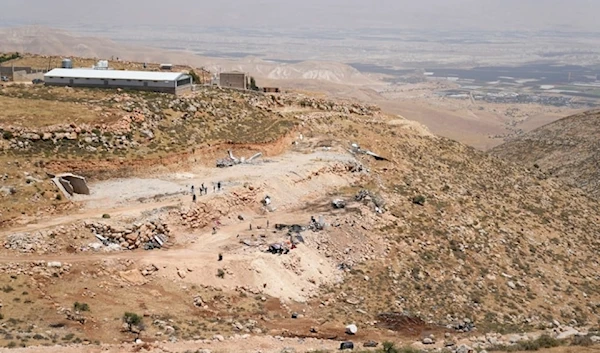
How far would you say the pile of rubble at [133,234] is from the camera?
28.2m

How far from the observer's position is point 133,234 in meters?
28.6

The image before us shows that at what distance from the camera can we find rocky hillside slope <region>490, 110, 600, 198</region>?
64.4 m

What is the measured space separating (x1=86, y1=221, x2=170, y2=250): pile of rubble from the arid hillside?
60mm

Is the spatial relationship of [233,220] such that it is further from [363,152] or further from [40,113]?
[363,152]

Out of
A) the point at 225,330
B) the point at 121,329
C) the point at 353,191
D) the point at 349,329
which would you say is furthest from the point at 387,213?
the point at 121,329

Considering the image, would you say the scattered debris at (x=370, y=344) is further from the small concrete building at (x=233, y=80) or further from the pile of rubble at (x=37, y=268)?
the small concrete building at (x=233, y=80)

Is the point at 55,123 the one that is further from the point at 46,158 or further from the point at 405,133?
the point at 405,133

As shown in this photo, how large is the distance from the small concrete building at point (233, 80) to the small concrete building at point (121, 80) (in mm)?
9471

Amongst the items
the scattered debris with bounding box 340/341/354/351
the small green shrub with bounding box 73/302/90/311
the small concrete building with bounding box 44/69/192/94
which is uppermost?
the small concrete building with bounding box 44/69/192/94

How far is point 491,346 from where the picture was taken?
22562 mm

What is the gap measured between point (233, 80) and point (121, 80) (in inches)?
484

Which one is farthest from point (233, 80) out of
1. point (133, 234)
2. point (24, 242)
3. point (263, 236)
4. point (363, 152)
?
point (24, 242)

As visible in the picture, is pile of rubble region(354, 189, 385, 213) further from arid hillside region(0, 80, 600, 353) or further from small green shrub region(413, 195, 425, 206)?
small green shrub region(413, 195, 425, 206)

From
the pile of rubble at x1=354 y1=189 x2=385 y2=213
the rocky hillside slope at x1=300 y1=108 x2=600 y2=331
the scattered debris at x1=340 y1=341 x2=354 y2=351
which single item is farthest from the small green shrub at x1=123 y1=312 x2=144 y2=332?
the pile of rubble at x1=354 y1=189 x2=385 y2=213
